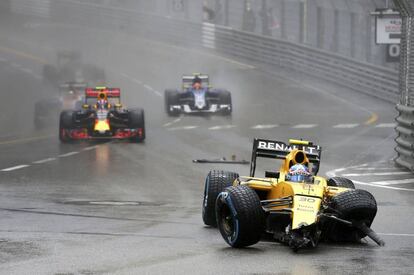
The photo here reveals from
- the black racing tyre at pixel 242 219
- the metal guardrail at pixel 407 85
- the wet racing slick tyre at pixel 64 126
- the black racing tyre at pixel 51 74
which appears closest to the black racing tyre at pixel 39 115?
the wet racing slick tyre at pixel 64 126

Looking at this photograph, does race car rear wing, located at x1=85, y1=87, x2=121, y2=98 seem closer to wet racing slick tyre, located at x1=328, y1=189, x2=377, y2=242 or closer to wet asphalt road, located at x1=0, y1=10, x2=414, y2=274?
wet asphalt road, located at x1=0, y1=10, x2=414, y2=274

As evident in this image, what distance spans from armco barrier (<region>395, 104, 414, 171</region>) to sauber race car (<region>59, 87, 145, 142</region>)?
7.90 metres

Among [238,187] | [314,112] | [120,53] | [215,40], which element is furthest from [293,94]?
[238,187]

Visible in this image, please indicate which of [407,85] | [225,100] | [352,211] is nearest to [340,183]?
[352,211]

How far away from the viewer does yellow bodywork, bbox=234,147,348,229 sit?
11547 mm

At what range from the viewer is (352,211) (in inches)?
467

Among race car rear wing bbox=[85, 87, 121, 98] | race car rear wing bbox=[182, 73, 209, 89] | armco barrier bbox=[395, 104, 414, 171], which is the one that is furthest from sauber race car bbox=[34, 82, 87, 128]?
armco barrier bbox=[395, 104, 414, 171]

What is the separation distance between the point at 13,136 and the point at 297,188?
21.1m

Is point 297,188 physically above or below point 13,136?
above

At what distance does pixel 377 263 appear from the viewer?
34.8ft

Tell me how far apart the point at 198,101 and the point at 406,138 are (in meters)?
16.6

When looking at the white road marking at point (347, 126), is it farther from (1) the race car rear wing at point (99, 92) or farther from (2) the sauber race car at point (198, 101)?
(1) the race car rear wing at point (99, 92)

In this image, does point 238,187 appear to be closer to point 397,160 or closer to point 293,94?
point 397,160

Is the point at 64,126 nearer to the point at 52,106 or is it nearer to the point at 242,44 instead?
the point at 52,106
